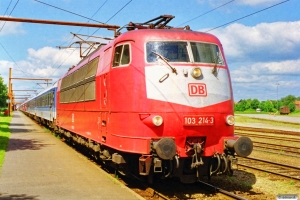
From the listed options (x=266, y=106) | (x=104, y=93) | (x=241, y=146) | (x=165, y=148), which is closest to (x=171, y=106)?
(x=165, y=148)

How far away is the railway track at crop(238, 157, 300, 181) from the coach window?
213 inches

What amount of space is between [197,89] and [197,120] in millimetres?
651

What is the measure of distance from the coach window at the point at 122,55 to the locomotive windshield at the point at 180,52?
55 centimetres

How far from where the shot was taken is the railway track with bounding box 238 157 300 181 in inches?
437

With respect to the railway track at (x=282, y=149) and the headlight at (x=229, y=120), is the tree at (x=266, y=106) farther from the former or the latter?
the headlight at (x=229, y=120)

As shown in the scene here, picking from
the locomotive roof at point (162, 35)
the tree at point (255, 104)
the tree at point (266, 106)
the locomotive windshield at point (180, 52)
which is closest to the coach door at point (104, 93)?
the locomotive roof at point (162, 35)

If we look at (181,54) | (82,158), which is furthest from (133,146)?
(82,158)

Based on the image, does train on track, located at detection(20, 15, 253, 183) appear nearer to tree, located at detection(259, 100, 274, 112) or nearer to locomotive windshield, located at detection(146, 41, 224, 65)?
locomotive windshield, located at detection(146, 41, 224, 65)

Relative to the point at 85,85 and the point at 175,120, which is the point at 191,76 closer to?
the point at 175,120

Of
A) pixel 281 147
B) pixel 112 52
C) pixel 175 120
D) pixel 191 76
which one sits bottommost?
pixel 281 147

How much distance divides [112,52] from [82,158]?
576 centimetres

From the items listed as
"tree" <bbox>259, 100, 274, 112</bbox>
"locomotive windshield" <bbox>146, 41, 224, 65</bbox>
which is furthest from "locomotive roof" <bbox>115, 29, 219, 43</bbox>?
"tree" <bbox>259, 100, 274, 112</bbox>

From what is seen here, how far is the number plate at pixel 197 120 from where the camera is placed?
26.3 feet

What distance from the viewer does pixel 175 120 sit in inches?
313
